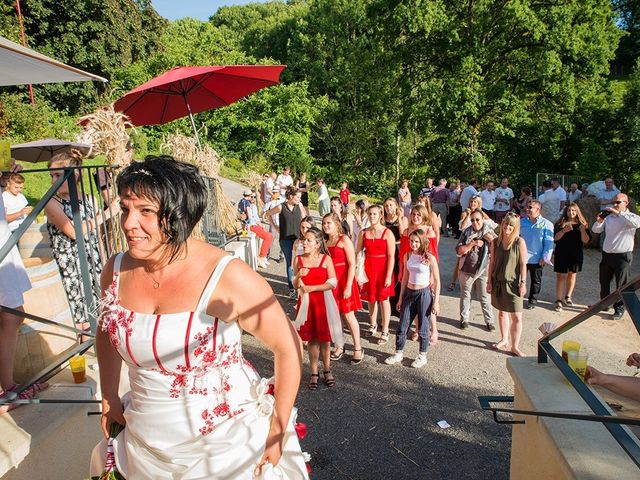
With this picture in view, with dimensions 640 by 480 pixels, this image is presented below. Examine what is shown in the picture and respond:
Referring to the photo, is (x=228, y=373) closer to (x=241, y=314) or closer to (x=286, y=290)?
(x=241, y=314)

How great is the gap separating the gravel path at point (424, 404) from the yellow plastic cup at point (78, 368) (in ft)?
6.50

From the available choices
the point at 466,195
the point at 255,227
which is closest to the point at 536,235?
the point at 255,227

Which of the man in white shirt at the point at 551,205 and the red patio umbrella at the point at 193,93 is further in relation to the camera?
the man in white shirt at the point at 551,205

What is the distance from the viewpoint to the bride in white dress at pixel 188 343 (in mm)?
1725

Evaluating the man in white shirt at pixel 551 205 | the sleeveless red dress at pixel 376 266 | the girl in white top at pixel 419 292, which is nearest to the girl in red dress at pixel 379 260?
the sleeveless red dress at pixel 376 266

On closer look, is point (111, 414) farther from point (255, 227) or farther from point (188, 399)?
point (255, 227)

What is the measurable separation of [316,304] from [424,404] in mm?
1530

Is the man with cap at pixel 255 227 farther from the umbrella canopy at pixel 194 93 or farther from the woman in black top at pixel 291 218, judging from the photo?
the umbrella canopy at pixel 194 93

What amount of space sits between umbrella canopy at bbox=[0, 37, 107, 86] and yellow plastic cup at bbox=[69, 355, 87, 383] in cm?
183

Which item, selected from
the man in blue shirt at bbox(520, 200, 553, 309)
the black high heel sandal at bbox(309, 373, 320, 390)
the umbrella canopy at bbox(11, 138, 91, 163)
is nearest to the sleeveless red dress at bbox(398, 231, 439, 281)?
the man in blue shirt at bbox(520, 200, 553, 309)

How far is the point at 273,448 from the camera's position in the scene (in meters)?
1.83

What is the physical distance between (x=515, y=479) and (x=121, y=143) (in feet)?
13.1

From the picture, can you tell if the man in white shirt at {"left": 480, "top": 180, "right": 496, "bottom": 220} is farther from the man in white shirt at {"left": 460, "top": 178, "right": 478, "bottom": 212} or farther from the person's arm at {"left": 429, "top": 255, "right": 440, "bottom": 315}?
the person's arm at {"left": 429, "top": 255, "right": 440, "bottom": 315}

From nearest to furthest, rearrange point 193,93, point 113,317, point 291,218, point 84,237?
point 113,317 < point 84,237 < point 193,93 < point 291,218
